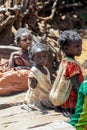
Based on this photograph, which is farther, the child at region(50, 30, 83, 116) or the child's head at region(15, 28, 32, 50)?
the child's head at region(15, 28, 32, 50)

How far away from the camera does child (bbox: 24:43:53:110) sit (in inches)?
172

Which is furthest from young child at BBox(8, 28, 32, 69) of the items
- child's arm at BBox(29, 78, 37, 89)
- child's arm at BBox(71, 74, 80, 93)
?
child's arm at BBox(71, 74, 80, 93)

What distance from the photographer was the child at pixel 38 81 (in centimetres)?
437

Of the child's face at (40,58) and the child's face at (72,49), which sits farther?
the child's face at (40,58)

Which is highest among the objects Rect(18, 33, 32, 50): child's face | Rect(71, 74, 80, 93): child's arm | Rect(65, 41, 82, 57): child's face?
Rect(65, 41, 82, 57): child's face

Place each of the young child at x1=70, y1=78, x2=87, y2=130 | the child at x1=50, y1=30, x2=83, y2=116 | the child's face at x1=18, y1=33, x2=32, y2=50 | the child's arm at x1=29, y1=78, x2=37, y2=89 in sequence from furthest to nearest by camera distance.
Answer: the child's face at x1=18, y1=33, x2=32, y2=50 < the child's arm at x1=29, y1=78, x2=37, y2=89 < the child at x1=50, y1=30, x2=83, y2=116 < the young child at x1=70, y1=78, x2=87, y2=130

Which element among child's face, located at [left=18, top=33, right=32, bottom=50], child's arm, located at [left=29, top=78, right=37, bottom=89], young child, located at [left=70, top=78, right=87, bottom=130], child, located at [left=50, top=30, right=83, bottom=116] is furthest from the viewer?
child's face, located at [left=18, top=33, right=32, bottom=50]

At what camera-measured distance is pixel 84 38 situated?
12.0 metres

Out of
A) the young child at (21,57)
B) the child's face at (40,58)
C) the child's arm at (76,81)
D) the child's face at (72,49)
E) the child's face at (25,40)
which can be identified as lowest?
the young child at (21,57)

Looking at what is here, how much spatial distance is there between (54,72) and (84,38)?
14.2ft


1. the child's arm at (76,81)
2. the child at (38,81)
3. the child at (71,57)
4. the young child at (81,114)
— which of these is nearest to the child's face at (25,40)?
the child at (38,81)

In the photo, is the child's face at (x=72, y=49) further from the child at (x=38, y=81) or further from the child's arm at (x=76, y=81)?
the child at (x=38, y=81)

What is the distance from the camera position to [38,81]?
14.4ft

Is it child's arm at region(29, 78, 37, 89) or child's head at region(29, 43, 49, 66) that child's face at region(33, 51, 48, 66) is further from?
child's arm at region(29, 78, 37, 89)
